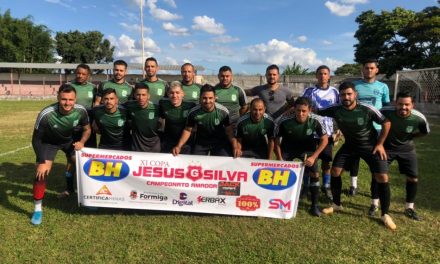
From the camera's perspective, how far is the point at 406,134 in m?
5.56

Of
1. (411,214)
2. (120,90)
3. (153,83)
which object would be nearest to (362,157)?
(411,214)

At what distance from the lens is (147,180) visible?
223 inches

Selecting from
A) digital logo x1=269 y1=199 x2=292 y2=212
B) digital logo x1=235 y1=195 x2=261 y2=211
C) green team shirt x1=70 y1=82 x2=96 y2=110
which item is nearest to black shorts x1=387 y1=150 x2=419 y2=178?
digital logo x1=269 y1=199 x2=292 y2=212

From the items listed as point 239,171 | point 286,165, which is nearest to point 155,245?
point 239,171

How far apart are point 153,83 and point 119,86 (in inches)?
24.8

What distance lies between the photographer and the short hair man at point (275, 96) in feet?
21.5

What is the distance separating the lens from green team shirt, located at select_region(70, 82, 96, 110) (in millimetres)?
6688

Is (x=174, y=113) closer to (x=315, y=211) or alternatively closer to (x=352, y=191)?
(x=315, y=211)

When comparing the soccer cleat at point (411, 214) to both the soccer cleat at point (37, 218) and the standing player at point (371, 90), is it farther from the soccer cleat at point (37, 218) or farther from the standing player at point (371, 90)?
the soccer cleat at point (37, 218)

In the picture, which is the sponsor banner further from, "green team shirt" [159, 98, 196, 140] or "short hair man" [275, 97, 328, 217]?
"green team shirt" [159, 98, 196, 140]

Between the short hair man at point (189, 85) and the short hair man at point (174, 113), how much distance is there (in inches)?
27.3

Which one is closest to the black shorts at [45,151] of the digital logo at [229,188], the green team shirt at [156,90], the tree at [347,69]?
the green team shirt at [156,90]

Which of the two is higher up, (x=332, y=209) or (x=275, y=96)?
(x=275, y=96)

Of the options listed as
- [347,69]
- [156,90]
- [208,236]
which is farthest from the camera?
[347,69]
